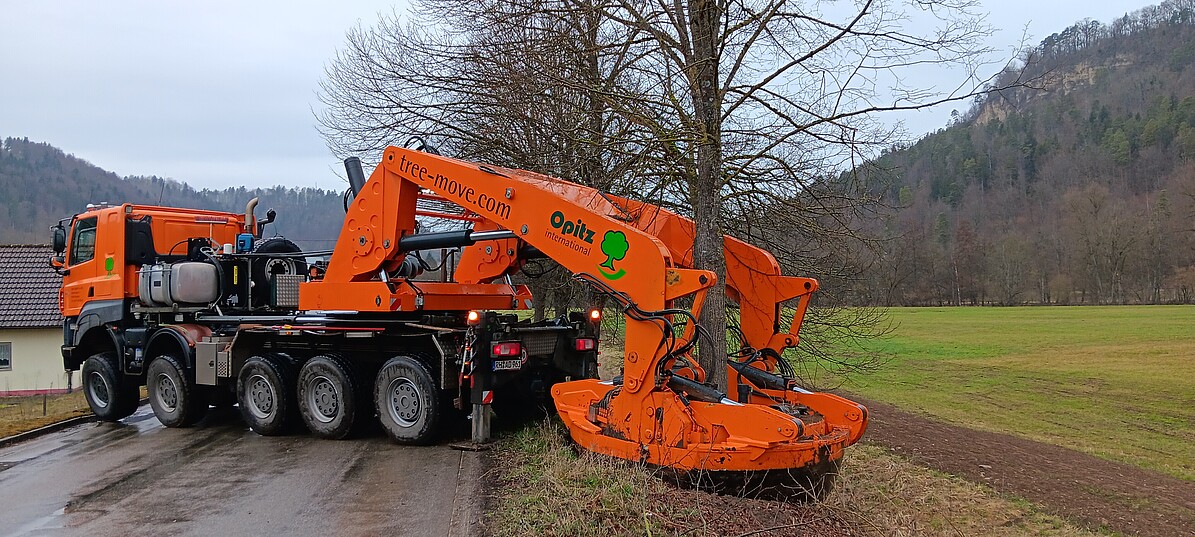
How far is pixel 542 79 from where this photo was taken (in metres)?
10.5

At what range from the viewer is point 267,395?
1073 cm

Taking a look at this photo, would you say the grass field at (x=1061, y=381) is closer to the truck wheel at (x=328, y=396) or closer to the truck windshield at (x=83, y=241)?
the truck wheel at (x=328, y=396)

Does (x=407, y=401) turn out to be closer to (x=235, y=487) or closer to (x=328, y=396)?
(x=328, y=396)

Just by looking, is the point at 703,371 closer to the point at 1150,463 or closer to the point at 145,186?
the point at 1150,463

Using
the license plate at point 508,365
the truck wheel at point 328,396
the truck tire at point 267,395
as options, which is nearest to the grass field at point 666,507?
the license plate at point 508,365

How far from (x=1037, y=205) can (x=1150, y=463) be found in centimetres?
9425

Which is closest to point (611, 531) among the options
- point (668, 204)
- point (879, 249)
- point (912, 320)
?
point (668, 204)

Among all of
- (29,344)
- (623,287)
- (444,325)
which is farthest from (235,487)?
(29,344)

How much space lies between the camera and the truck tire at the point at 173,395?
11555 millimetres

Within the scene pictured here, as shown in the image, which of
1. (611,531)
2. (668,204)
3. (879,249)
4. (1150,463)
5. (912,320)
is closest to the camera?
(611,531)

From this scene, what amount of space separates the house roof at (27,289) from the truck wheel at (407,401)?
85.8ft

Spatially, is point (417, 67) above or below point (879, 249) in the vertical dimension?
above

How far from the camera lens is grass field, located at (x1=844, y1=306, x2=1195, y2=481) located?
15578mm

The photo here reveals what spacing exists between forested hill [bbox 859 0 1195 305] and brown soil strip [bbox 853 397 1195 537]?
14.4ft
